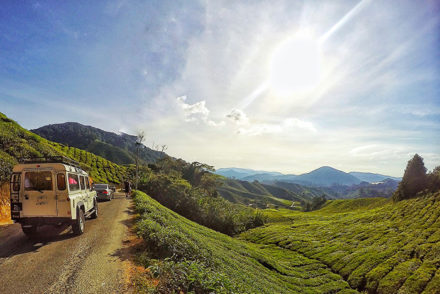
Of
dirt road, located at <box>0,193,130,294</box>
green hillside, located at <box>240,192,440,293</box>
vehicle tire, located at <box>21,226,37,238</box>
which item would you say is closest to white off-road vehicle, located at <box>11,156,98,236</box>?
vehicle tire, located at <box>21,226,37,238</box>

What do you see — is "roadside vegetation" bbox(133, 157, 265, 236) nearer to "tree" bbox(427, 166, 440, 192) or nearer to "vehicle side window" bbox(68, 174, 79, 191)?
"vehicle side window" bbox(68, 174, 79, 191)

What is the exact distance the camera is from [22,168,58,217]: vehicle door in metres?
10.3

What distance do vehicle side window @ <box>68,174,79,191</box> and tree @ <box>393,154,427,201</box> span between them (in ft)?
241

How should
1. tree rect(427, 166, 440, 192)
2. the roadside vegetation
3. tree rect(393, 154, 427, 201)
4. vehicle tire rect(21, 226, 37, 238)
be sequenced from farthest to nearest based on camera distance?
1. tree rect(393, 154, 427, 201)
2. tree rect(427, 166, 440, 192)
3. the roadside vegetation
4. vehicle tire rect(21, 226, 37, 238)

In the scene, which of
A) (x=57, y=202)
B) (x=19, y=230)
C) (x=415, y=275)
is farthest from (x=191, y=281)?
(x=415, y=275)

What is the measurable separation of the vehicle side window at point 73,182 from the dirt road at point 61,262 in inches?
116

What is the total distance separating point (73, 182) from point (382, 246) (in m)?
46.3

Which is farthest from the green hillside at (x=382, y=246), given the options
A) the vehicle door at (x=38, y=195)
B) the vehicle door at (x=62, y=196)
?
the vehicle door at (x=38, y=195)

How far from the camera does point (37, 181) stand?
10.5m

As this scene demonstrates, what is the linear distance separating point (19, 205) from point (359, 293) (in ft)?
121

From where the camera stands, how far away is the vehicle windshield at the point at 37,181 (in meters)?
10.4

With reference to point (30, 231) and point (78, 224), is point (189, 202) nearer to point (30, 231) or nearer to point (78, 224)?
point (78, 224)

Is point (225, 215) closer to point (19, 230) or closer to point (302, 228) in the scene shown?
point (302, 228)

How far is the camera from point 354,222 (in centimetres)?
5419
